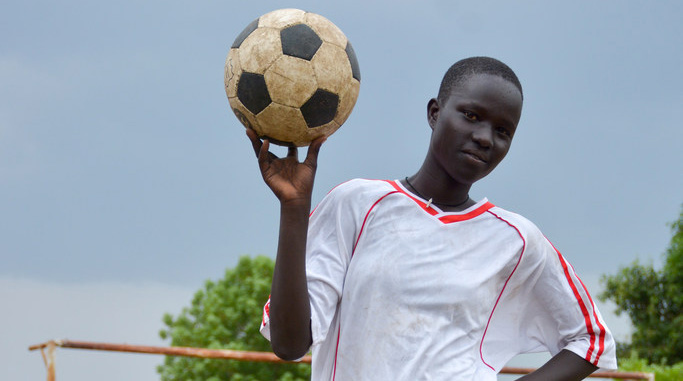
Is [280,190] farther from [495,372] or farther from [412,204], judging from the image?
[495,372]

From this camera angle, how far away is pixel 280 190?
274cm

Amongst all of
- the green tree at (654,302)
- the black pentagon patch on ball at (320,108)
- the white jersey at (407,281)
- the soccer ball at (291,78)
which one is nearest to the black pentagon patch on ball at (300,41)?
the soccer ball at (291,78)

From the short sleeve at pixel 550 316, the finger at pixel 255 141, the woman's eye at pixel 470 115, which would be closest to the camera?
the finger at pixel 255 141

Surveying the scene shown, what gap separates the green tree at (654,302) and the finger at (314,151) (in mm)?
23364

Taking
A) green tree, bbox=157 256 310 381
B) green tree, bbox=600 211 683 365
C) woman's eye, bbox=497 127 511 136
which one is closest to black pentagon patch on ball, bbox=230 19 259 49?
woman's eye, bbox=497 127 511 136

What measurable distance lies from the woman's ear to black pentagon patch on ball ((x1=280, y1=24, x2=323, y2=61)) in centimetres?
59

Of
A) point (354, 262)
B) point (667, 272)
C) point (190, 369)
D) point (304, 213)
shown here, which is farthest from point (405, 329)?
point (667, 272)

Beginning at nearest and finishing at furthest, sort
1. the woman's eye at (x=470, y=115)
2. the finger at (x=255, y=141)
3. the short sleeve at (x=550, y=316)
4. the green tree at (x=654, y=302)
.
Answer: the finger at (x=255, y=141) → the woman's eye at (x=470, y=115) → the short sleeve at (x=550, y=316) → the green tree at (x=654, y=302)

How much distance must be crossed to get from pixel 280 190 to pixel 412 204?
58 cm

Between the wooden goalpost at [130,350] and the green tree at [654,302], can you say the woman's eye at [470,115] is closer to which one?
the wooden goalpost at [130,350]

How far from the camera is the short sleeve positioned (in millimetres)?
3354

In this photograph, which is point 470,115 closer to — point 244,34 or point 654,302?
point 244,34

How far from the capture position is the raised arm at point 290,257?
2.70 metres

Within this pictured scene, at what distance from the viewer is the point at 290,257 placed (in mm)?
2699
